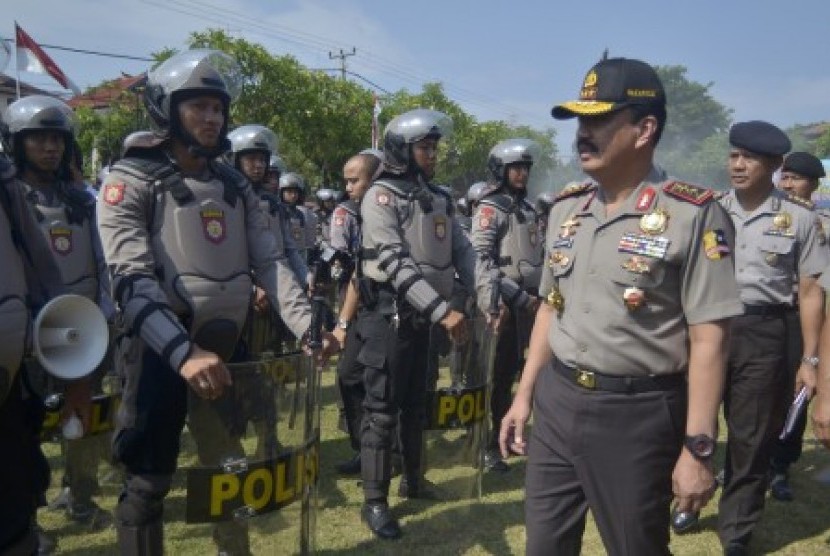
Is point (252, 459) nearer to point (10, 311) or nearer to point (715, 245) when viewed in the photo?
point (10, 311)

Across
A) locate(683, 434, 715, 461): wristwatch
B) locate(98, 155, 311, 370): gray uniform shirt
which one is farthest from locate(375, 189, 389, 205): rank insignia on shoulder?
Result: locate(683, 434, 715, 461): wristwatch

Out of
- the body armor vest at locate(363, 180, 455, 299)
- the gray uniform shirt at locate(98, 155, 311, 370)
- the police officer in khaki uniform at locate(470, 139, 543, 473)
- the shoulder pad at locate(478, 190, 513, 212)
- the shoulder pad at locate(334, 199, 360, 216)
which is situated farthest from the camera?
the shoulder pad at locate(334, 199, 360, 216)

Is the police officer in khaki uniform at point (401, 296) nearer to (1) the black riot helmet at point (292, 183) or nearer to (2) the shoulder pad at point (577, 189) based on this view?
(2) the shoulder pad at point (577, 189)

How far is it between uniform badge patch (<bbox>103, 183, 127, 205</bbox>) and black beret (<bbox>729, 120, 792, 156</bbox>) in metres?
3.27

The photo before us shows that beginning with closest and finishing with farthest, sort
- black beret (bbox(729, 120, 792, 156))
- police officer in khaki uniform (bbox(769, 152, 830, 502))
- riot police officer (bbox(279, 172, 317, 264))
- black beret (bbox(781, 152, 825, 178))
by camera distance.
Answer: black beret (bbox(729, 120, 792, 156)) < police officer in khaki uniform (bbox(769, 152, 830, 502)) < black beret (bbox(781, 152, 825, 178)) < riot police officer (bbox(279, 172, 317, 264))

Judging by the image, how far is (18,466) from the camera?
8.27 ft

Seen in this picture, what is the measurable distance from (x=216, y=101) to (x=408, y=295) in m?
1.57

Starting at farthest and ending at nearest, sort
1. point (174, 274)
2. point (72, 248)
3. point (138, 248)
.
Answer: point (72, 248)
point (174, 274)
point (138, 248)

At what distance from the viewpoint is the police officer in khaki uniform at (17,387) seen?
95.8 inches

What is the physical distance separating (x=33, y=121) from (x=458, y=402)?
2984 millimetres

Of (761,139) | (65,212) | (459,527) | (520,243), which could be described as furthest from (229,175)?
(520,243)

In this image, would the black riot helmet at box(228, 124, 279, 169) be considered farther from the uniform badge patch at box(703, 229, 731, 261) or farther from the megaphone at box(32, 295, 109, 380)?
the uniform badge patch at box(703, 229, 731, 261)

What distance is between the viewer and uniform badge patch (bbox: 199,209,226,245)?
3.30 m

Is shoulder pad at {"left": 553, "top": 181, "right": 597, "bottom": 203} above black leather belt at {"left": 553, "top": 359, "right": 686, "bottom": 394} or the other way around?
above
